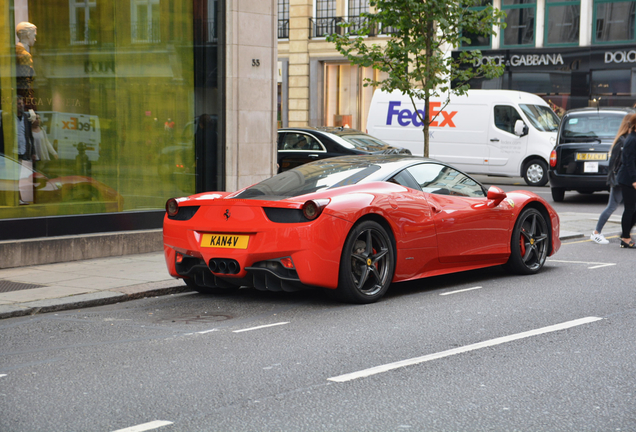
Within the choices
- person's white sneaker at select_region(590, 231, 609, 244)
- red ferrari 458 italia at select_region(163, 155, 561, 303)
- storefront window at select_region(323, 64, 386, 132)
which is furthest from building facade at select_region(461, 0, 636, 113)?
red ferrari 458 italia at select_region(163, 155, 561, 303)

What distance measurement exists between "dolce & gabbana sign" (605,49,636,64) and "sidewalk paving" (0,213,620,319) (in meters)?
23.5

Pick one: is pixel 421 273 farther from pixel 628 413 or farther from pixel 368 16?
pixel 368 16

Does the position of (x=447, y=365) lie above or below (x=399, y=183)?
below

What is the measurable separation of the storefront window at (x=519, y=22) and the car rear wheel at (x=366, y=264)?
25.9 metres

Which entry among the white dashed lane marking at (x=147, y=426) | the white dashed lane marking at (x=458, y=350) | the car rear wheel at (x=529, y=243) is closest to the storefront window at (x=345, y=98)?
the car rear wheel at (x=529, y=243)

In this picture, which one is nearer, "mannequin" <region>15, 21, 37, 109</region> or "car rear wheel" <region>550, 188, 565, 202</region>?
"mannequin" <region>15, 21, 37, 109</region>

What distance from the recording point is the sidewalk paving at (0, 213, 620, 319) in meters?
7.04

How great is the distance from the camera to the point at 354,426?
384 cm

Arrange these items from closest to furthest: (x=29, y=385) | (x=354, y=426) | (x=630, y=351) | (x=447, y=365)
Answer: (x=354, y=426), (x=29, y=385), (x=447, y=365), (x=630, y=351)

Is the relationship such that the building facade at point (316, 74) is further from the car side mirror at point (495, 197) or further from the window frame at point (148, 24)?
the car side mirror at point (495, 197)

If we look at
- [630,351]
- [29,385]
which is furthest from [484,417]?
[29,385]

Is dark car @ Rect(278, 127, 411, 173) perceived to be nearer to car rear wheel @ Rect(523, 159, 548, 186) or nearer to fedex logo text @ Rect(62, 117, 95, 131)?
car rear wheel @ Rect(523, 159, 548, 186)

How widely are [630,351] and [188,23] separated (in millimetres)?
8172

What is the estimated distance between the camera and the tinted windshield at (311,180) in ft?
23.0
